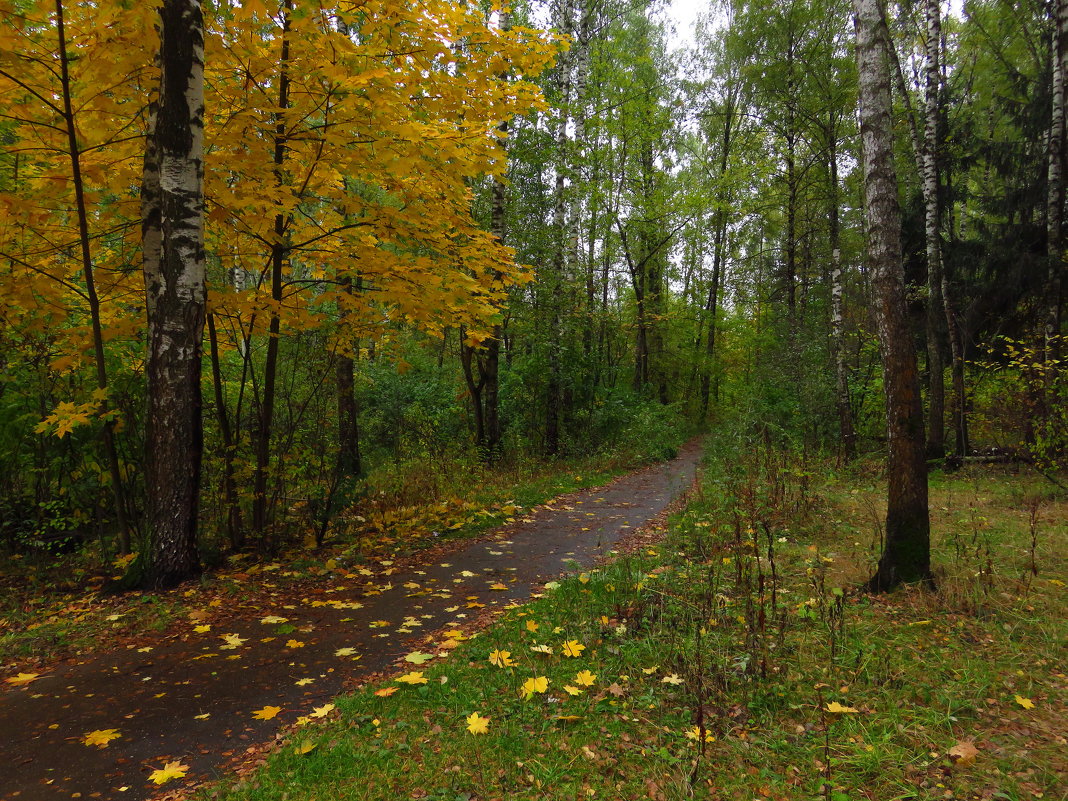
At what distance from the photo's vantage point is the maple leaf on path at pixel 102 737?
292 cm

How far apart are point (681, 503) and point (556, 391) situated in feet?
18.2

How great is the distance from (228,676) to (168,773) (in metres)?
1.09

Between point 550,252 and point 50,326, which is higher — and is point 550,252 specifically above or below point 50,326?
above

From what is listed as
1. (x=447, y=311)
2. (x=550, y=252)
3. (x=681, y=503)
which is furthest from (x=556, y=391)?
(x=447, y=311)

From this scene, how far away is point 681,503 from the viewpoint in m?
8.48

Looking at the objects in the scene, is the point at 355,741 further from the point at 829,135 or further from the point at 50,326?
the point at 829,135

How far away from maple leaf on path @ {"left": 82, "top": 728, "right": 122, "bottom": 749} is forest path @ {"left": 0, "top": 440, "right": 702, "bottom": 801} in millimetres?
23

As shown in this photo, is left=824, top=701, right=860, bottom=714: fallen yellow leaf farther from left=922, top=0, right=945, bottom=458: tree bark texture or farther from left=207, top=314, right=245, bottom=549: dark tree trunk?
left=922, top=0, right=945, bottom=458: tree bark texture

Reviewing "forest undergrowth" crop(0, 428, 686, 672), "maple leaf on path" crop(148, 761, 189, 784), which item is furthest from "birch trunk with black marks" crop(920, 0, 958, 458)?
"maple leaf on path" crop(148, 761, 189, 784)

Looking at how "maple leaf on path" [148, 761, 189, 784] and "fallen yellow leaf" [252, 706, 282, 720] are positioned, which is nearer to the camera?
"maple leaf on path" [148, 761, 189, 784]

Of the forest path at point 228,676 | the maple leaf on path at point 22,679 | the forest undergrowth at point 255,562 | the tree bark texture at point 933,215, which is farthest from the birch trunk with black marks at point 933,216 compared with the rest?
the maple leaf on path at point 22,679

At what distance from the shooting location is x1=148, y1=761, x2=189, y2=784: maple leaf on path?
260 cm

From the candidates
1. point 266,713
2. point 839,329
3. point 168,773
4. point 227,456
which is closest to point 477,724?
point 266,713

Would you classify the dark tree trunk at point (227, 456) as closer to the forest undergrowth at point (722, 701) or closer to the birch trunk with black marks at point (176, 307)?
the birch trunk with black marks at point (176, 307)
